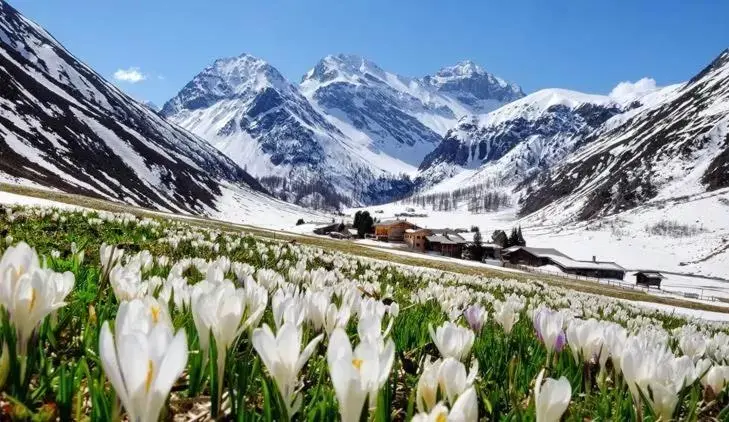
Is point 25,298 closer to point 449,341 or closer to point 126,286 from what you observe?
point 126,286

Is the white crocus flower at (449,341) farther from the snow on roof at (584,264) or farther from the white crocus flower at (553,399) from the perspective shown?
the snow on roof at (584,264)

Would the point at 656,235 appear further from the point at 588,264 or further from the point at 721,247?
the point at 588,264

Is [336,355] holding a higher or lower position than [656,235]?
lower

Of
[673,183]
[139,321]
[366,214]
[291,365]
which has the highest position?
[673,183]

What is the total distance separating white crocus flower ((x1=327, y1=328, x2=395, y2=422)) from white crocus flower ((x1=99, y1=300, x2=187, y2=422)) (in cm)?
38

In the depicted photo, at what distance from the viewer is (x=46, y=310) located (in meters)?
1.86

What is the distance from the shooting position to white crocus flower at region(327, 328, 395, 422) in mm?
1337

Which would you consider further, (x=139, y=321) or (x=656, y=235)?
(x=656, y=235)

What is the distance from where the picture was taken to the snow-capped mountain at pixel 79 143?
92938mm

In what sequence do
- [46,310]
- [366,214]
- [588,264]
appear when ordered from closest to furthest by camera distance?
[46,310] → [588,264] → [366,214]

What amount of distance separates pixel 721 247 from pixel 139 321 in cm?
14486

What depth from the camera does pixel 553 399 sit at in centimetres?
149

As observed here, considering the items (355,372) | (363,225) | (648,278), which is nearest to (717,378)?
(355,372)

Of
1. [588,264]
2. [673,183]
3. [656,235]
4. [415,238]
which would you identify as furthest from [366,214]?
[673,183]
